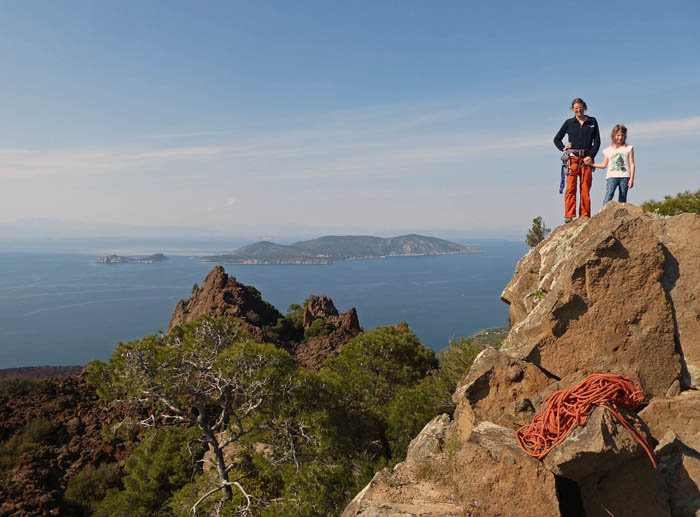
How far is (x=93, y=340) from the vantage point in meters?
103

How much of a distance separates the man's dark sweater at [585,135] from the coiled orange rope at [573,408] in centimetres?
702

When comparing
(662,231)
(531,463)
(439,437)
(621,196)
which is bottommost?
(439,437)

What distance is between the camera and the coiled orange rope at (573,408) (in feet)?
17.8

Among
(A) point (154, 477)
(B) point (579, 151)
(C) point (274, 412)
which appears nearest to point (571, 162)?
(B) point (579, 151)

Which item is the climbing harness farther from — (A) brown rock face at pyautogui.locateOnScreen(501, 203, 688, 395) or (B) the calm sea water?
(B) the calm sea water

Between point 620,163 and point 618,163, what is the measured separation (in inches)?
1.7

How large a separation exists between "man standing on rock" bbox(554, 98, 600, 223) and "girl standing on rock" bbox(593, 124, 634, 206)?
1.56ft

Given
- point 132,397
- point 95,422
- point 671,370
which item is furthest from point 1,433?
point 671,370

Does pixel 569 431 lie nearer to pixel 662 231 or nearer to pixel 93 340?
pixel 662 231

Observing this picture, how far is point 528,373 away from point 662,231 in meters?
3.79

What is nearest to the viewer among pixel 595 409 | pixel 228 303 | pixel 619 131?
pixel 595 409

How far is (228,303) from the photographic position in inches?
2103

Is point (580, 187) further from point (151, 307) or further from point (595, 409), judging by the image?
point (151, 307)

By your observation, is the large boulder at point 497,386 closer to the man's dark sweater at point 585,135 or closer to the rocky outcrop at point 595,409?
the rocky outcrop at point 595,409
